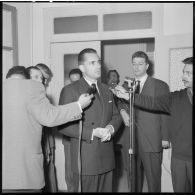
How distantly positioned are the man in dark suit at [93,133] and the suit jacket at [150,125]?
60 centimetres

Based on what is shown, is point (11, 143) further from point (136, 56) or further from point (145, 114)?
point (136, 56)

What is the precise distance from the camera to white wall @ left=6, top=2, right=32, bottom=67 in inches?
119

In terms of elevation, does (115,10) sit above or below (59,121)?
above

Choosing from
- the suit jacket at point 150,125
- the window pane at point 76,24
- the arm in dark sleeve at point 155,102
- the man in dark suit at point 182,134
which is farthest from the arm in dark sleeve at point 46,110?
the window pane at point 76,24

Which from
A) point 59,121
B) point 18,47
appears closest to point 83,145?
point 59,121

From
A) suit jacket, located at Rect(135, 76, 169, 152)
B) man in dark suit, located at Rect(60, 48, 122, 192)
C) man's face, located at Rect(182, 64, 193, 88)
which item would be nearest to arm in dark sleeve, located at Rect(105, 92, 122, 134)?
man in dark suit, located at Rect(60, 48, 122, 192)

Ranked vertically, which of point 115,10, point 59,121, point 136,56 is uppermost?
point 115,10

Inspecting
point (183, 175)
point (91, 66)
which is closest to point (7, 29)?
point (91, 66)

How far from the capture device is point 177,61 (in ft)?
10.0

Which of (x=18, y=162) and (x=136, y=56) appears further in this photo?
(x=136, y=56)

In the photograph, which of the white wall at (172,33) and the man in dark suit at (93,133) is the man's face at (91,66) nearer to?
the man in dark suit at (93,133)

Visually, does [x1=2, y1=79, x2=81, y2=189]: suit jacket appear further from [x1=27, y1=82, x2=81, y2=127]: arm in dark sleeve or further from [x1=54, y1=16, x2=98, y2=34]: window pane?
[x1=54, y1=16, x2=98, y2=34]: window pane

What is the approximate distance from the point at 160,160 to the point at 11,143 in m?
1.64

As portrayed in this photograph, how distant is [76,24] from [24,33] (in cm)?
62
